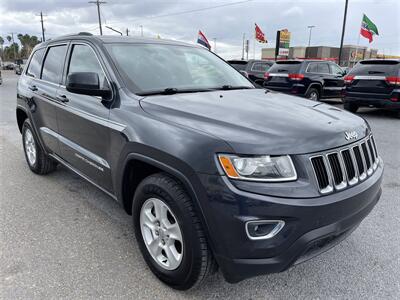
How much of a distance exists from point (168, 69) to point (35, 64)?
2.41 metres

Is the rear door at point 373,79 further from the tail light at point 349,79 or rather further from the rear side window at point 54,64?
the rear side window at point 54,64

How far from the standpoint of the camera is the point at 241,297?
245 centimetres

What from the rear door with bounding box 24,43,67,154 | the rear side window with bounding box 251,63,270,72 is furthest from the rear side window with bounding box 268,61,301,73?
the rear door with bounding box 24,43,67,154

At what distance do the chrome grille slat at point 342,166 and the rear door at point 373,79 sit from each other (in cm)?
819

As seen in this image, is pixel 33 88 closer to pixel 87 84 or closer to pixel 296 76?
pixel 87 84

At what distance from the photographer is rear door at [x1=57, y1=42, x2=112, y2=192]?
9.82 feet

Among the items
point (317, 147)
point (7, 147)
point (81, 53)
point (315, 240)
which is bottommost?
point (7, 147)

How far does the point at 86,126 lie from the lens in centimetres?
321

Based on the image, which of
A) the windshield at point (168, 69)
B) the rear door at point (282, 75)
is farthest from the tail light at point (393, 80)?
the windshield at point (168, 69)

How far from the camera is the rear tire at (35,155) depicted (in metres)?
4.64

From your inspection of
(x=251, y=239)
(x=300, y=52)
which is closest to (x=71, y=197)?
(x=251, y=239)

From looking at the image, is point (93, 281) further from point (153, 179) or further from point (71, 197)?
point (71, 197)

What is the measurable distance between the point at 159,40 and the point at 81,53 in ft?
2.67

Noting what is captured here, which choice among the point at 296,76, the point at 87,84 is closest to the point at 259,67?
the point at 296,76
